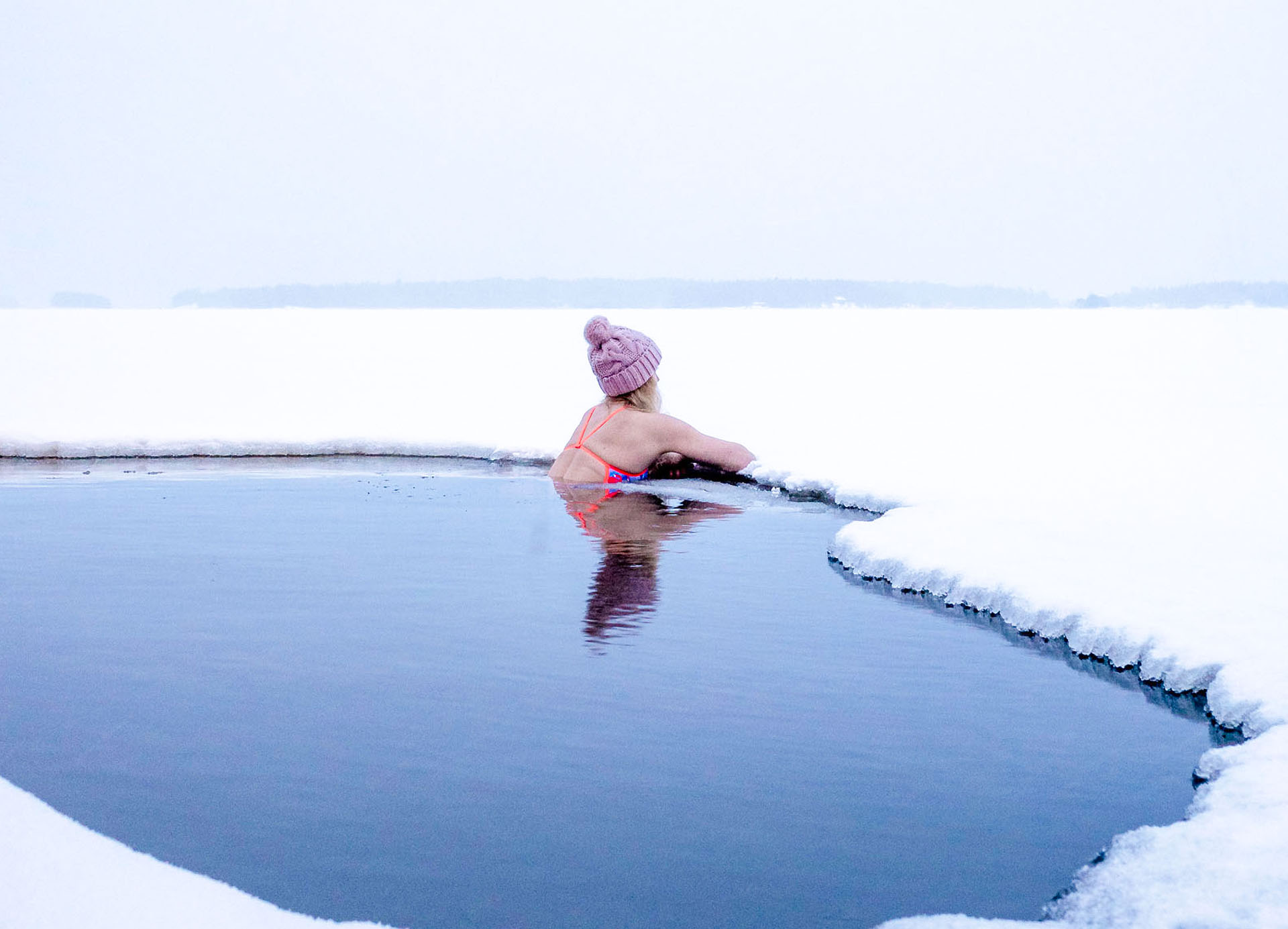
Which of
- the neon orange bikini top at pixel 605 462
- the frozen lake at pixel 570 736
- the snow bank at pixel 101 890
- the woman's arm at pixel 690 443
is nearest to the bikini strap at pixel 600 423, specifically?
the neon orange bikini top at pixel 605 462

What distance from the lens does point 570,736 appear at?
11.6ft

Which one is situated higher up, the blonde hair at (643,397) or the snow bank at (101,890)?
the blonde hair at (643,397)

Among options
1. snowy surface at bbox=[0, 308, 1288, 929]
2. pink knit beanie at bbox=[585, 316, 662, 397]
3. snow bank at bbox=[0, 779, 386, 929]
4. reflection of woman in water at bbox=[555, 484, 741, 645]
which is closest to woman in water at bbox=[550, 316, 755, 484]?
pink knit beanie at bbox=[585, 316, 662, 397]

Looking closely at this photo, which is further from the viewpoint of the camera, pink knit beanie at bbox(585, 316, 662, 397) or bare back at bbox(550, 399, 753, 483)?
bare back at bbox(550, 399, 753, 483)

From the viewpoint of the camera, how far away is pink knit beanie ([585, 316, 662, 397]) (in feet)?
28.4

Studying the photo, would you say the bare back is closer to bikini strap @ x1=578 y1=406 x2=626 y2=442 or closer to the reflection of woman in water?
bikini strap @ x1=578 y1=406 x2=626 y2=442

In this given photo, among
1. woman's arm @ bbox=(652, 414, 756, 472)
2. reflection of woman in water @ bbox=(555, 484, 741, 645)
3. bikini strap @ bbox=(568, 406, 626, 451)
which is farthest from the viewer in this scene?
bikini strap @ bbox=(568, 406, 626, 451)

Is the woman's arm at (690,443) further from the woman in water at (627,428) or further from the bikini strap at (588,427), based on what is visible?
the bikini strap at (588,427)

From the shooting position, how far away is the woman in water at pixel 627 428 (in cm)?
867

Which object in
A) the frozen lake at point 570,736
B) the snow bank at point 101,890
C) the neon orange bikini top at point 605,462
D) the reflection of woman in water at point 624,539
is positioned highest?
the neon orange bikini top at point 605,462

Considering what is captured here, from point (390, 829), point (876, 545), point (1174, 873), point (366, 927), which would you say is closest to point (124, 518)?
point (876, 545)

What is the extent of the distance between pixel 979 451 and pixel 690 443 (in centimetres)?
303

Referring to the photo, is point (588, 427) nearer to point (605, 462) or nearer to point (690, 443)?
point (605, 462)

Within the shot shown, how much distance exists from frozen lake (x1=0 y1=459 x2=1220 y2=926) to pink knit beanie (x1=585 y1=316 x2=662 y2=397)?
2513mm
